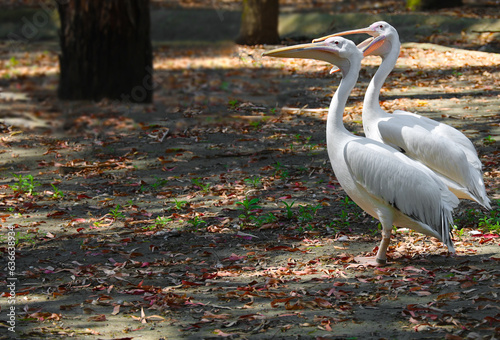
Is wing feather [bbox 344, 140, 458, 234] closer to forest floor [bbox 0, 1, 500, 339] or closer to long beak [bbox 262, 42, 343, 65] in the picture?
forest floor [bbox 0, 1, 500, 339]

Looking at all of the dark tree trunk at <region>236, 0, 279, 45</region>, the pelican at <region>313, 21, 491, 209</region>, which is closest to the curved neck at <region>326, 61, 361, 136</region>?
the pelican at <region>313, 21, 491, 209</region>

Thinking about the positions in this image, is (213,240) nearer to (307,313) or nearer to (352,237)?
(352,237)

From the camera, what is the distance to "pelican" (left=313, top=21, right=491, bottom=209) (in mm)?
4676

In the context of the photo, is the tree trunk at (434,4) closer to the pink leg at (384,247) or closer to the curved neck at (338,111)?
the curved neck at (338,111)

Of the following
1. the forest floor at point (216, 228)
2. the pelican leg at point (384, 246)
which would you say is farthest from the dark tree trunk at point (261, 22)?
the pelican leg at point (384, 246)

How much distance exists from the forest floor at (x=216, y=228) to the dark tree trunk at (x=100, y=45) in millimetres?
251

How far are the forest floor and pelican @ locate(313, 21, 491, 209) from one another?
0.36m

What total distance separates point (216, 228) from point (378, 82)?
186 cm

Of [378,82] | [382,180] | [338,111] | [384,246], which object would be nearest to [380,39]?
[378,82]

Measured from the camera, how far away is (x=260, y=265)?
4270 millimetres

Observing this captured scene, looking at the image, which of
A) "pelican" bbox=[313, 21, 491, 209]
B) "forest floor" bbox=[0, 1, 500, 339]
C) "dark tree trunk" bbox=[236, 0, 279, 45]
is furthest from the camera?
"dark tree trunk" bbox=[236, 0, 279, 45]

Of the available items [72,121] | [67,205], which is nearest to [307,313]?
[67,205]

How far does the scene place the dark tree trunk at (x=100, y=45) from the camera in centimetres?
757

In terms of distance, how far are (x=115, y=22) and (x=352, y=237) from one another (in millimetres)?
4464
